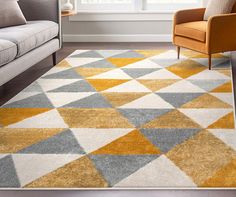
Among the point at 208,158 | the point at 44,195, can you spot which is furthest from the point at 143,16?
the point at 44,195

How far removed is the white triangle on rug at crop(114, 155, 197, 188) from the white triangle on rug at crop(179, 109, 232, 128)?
2.17 ft

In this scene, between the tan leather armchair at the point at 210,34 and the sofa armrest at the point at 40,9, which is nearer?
the tan leather armchair at the point at 210,34

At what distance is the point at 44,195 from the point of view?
6.07ft

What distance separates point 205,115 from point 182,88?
70cm

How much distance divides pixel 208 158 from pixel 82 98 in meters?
1.37

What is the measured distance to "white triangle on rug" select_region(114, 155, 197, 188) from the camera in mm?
1934

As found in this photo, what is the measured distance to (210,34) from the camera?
3980mm

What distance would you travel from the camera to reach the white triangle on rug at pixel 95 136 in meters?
2.37

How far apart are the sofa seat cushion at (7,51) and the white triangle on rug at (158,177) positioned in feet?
4.93

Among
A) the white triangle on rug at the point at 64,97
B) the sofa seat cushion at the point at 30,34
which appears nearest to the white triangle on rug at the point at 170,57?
the sofa seat cushion at the point at 30,34

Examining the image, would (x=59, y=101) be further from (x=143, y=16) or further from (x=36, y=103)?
(x=143, y=16)

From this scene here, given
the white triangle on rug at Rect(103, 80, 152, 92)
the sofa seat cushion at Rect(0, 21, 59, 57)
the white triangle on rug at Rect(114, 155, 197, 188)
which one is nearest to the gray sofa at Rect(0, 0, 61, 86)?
the sofa seat cushion at Rect(0, 21, 59, 57)

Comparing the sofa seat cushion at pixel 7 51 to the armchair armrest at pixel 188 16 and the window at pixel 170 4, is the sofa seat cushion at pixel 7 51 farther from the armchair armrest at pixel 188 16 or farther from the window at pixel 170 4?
the window at pixel 170 4

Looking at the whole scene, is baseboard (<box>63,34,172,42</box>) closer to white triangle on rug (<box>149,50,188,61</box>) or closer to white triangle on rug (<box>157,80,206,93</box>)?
white triangle on rug (<box>149,50,188,61</box>)
